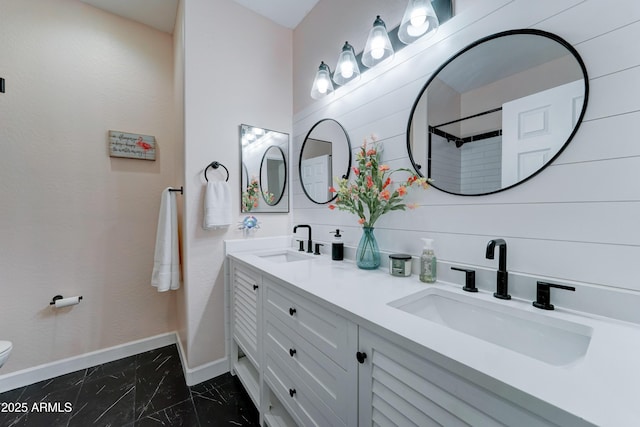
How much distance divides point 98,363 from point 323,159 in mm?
2290

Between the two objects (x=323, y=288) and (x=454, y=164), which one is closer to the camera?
(x=323, y=288)

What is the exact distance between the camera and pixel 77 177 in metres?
1.82

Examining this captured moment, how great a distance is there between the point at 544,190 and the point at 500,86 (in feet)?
1.41

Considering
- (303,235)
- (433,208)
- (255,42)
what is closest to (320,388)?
(433,208)

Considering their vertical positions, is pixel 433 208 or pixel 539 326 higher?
pixel 433 208

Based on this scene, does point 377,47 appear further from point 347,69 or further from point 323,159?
point 323,159

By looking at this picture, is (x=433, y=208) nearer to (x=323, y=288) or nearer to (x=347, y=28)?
(x=323, y=288)

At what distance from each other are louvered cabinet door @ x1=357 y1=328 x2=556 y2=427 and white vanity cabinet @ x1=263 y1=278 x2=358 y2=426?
53 millimetres

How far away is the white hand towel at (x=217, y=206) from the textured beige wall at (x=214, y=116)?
0.30ft

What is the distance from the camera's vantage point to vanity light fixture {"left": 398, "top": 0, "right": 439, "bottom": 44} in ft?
3.36

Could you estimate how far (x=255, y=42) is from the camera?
6.24 feet

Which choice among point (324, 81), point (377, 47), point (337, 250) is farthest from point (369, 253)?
point (324, 81)

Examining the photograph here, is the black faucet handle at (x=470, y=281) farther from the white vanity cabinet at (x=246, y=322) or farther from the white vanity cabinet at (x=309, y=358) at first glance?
the white vanity cabinet at (x=246, y=322)

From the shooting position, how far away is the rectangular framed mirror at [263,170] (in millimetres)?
1849
